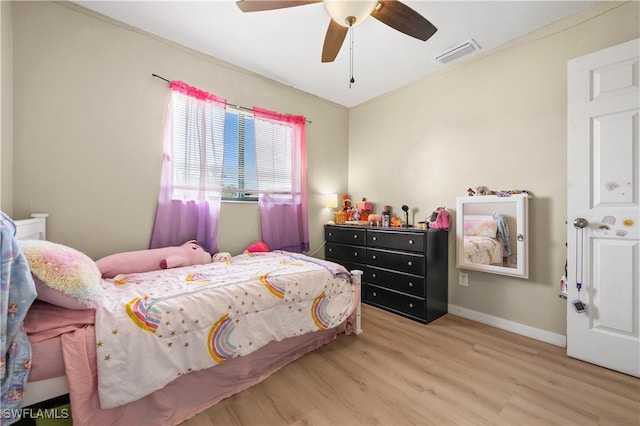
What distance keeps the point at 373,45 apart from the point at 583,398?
122 inches

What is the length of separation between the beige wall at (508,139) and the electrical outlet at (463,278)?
0.13 ft

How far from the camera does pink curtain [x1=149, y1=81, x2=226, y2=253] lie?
8.08 ft

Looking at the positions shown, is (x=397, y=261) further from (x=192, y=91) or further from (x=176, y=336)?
(x=192, y=91)

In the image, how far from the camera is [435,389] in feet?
5.41

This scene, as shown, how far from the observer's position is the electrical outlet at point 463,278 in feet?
9.15

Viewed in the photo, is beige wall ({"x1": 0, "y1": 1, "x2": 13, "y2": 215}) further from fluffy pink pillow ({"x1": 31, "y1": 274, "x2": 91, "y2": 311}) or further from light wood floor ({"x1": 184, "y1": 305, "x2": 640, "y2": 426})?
Result: light wood floor ({"x1": 184, "y1": 305, "x2": 640, "y2": 426})

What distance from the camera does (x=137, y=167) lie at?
Answer: 92.7 inches

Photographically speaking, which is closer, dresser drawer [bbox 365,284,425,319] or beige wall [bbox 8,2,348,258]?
beige wall [bbox 8,2,348,258]

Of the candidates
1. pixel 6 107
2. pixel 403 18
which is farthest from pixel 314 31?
pixel 6 107

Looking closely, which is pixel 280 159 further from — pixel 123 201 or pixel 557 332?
pixel 557 332

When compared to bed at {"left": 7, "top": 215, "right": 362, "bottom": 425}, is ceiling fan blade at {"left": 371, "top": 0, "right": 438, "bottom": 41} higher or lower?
higher

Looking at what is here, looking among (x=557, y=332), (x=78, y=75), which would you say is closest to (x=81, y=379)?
(x=78, y=75)

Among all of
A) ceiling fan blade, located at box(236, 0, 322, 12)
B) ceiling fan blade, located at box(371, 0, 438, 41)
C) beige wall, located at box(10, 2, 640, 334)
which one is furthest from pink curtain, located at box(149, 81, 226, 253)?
ceiling fan blade, located at box(371, 0, 438, 41)

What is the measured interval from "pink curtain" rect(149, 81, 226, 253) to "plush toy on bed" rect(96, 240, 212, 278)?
16 centimetres
